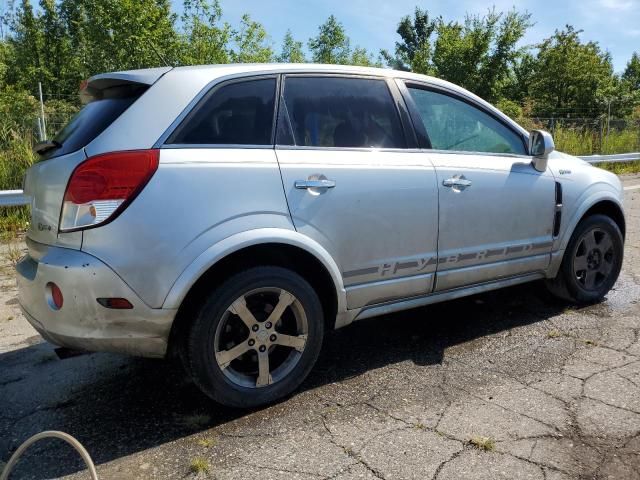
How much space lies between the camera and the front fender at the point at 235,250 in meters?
2.66

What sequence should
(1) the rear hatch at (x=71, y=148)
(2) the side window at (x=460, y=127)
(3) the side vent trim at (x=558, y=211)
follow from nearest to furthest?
(1) the rear hatch at (x=71, y=148)
(2) the side window at (x=460, y=127)
(3) the side vent trim at (x=558, y=211)

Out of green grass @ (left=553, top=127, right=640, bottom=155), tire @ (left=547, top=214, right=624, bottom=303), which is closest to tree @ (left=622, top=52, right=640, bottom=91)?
green grass @ (left=553, top=127, right=640, bottom=155)

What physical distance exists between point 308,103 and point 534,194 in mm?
1855

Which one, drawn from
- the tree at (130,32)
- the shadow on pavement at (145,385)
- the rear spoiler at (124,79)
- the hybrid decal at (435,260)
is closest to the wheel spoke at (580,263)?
the shadow on pavement at (145,385)

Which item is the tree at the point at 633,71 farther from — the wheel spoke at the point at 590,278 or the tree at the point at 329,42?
the wheel spoke at the point at 590,278

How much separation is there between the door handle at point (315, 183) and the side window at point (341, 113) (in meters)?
0.24

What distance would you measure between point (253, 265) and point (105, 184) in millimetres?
826

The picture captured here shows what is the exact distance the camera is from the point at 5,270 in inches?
231

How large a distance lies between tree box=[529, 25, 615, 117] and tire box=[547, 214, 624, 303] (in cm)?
3135

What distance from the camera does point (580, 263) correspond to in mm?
4535

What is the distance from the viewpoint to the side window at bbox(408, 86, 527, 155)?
3.75 meters

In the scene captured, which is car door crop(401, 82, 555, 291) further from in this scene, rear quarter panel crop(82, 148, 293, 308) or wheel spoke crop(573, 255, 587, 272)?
rear quarter panel crop(82, 148, 293, 308)

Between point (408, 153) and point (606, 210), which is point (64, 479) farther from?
point (606, 210)

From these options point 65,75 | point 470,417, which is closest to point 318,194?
point 470,417
